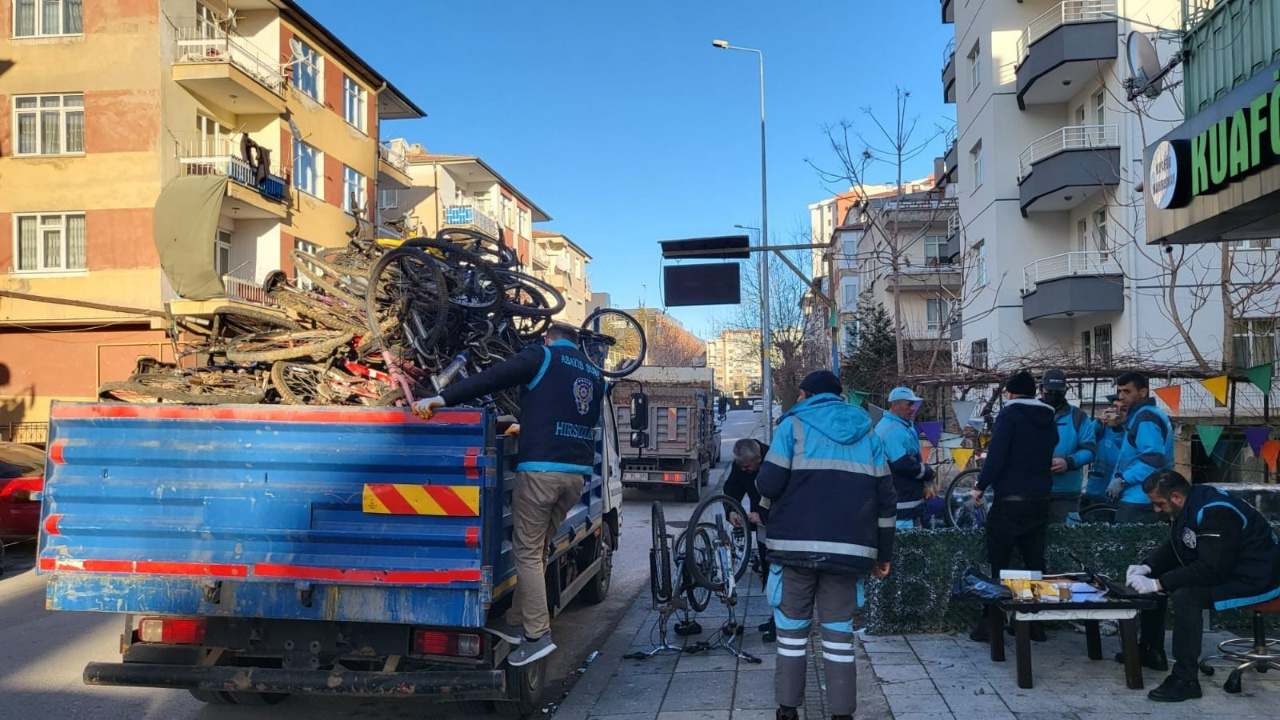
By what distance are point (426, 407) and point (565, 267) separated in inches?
2598

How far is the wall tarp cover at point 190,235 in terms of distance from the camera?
11645mm

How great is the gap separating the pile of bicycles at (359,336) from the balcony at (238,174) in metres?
16.2

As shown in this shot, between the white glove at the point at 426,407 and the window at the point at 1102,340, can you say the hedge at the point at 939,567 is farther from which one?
the window at the point at 1102,340

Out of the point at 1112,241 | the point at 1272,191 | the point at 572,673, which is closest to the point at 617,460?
the point at 572,673

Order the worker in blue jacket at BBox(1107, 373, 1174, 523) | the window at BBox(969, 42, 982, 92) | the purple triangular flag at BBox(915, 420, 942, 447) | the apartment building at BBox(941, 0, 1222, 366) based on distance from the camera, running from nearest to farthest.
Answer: the worker in blue jacket at BBox(1107, 373, 1174, 523), the purple triangular flag at BBox(915, 420, 942, 447), the apartment building at BBox(941, 0, 1222, 366), the window at BBox(969, 42, 982, 92)

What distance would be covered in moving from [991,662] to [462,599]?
348cm

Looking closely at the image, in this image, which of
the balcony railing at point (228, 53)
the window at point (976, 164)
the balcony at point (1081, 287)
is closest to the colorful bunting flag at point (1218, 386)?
the balcony at point (1081, 287)

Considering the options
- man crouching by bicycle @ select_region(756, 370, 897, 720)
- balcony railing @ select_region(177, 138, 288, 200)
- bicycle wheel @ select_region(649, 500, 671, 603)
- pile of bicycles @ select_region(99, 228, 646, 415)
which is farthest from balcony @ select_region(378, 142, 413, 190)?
man crouching by bicycle @ select_region(756, 370, 897, 720)

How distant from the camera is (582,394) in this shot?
546 cm

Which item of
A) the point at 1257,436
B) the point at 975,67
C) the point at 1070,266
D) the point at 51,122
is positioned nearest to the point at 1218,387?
the point at 1257,436

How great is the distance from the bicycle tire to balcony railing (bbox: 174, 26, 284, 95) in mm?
17951

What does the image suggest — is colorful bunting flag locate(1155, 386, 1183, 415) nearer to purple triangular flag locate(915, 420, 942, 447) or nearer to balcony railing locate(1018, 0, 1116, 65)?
purple triangular flag locate(915, 420, 942, 447)

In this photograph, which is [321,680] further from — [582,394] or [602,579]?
[602,579]

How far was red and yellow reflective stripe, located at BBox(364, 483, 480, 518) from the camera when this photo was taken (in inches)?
183
